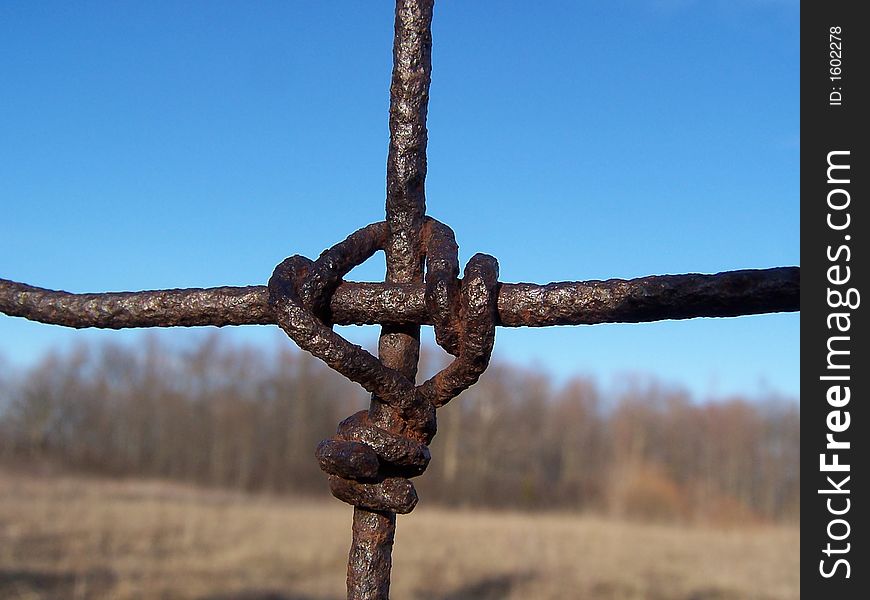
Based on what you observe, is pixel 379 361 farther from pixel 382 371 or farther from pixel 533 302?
pixel 533 302

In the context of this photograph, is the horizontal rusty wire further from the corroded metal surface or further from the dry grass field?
the dry grass field

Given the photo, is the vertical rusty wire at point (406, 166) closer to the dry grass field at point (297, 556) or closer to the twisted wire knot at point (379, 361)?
the twisted wire knot at point (379, 361)

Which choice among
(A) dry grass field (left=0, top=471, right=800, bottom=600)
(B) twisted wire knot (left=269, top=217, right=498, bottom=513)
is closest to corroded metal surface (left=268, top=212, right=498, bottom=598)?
(B) twisted wire knot (left=269, top=217, right=498, bottom=513)

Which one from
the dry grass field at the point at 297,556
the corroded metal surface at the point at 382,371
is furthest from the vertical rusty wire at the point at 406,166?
the dry grass field at the point at 297,556

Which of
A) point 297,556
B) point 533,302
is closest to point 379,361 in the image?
point 533,302
